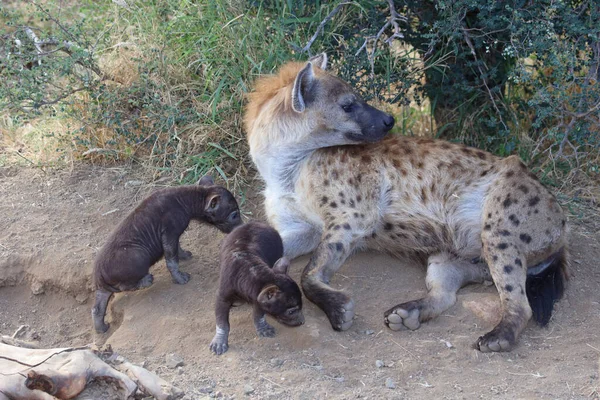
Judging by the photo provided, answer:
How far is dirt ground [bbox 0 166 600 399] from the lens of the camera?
306 centimetres

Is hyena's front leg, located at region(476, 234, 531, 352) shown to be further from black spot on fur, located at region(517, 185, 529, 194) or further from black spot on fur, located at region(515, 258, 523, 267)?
black spot on fur, located at region(517, 185, 529, 194)

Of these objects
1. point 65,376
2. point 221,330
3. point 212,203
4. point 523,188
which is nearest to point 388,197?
point 523,188

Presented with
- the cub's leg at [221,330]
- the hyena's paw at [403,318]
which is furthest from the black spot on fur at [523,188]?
the cub's leg at [221,330]

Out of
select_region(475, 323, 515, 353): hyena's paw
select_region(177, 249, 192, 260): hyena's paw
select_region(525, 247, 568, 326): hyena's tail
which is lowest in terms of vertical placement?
select_region(525, 247, 568, 326): hyena's tail

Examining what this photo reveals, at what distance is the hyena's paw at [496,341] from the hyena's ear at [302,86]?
160cm

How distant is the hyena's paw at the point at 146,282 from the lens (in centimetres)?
382

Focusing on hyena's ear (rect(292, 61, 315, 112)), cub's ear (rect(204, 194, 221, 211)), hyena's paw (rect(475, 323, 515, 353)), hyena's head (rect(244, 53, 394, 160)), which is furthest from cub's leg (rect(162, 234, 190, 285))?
hyena's paw (rect(475, 323, 515, 353))

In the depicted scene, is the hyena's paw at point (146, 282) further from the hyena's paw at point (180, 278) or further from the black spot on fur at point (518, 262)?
the black spot on fur at point (518, 262)

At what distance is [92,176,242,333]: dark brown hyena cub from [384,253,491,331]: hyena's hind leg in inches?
41.8

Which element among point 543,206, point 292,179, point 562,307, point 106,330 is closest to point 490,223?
point 543,206

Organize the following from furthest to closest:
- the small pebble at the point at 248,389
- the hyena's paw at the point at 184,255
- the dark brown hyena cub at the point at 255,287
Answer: the hyena's paw at the point at 184,255 → the dark brown hyena cub at the point at 255,287 → the small pebble at the point at 248,389

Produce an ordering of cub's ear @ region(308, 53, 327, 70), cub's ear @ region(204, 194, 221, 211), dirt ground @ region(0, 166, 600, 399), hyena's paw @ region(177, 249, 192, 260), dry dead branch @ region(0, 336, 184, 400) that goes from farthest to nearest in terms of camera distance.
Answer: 1. cub's ear @ region(308, 53, 327, 70)
2. hyena's paw @ region(177, 249, 192, 260)
3. cub's ear @ region(204, 194, 221, 211)
4. dirt ground @ region(0, 166, 600, 399)
5. dry dead branch @ region(0, 336, 184, 400)

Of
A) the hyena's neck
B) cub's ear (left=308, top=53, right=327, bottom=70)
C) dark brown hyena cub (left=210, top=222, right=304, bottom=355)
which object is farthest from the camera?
cub's ear (left=308, top=53, right=327, bottom=70)

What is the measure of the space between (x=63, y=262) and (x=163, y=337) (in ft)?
3.31
